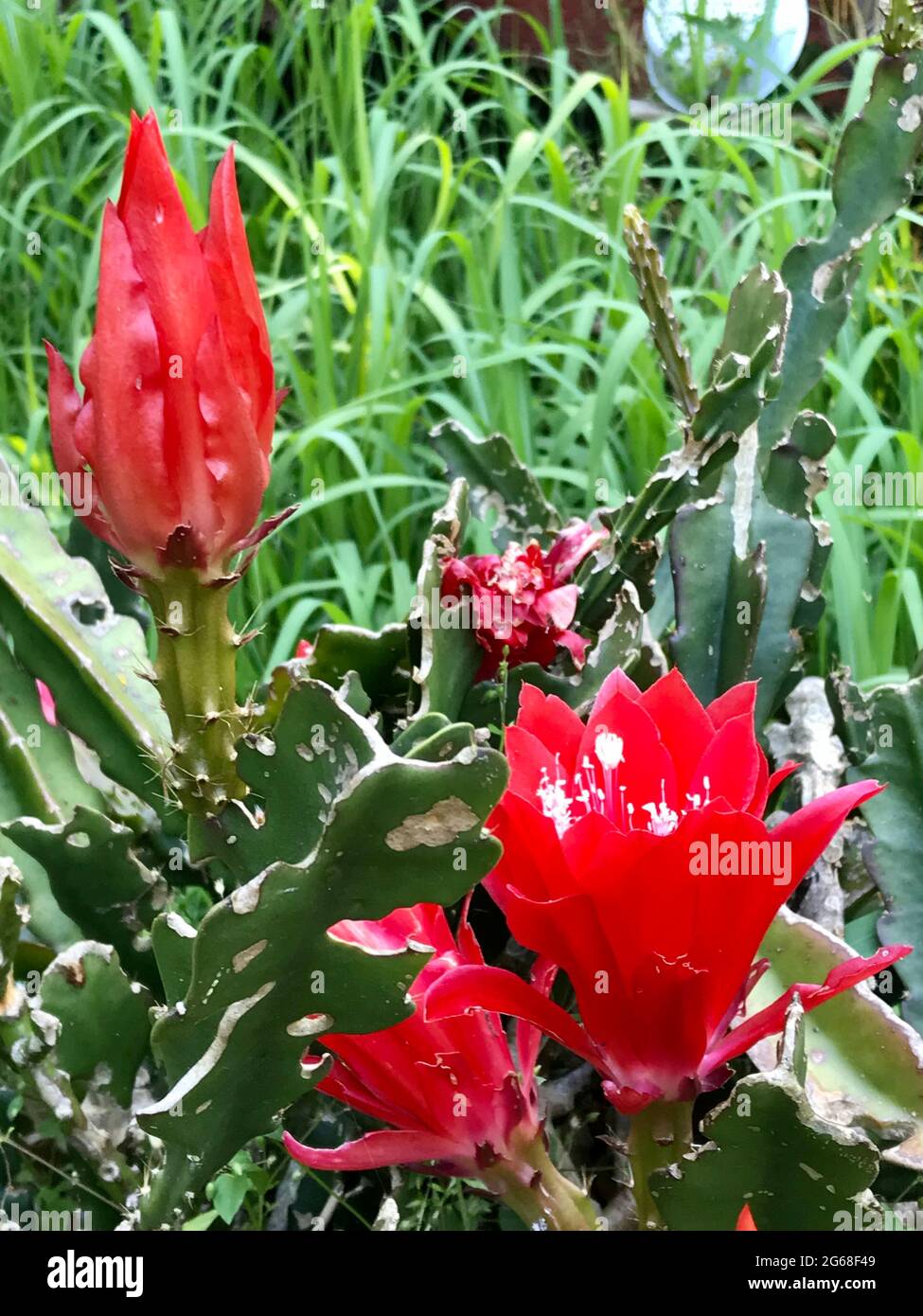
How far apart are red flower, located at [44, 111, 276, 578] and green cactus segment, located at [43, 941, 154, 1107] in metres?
0.20

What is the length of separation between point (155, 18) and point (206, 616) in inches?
77.8

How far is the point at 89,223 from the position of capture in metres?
2.30

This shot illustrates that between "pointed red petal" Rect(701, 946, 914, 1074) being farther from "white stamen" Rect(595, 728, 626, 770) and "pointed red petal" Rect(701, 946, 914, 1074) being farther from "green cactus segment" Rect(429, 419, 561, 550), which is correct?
"green cactus segment" Rect(429, 419, 561, 550)

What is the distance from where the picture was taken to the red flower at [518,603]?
2.46 ft

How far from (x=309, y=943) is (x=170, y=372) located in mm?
211

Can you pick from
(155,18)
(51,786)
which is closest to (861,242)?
(51,786)

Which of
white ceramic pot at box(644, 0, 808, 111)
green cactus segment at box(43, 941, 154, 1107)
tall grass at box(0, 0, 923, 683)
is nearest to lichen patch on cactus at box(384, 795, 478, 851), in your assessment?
green cactus segment at box(43, 941, 154, 1107)

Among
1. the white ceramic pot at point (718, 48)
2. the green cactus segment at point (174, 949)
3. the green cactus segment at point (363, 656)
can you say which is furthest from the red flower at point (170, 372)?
the white ceramic pot at point (718, 48)

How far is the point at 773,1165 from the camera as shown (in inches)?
19.8

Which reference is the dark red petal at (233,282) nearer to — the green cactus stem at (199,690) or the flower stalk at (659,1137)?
the green cactus stem at (199,690)

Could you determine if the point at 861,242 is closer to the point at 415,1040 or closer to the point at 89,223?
the point at 415,1040

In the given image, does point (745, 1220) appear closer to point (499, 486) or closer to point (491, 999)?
point (491, 999)

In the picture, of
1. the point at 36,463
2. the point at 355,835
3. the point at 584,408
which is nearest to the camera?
the point at 355,835

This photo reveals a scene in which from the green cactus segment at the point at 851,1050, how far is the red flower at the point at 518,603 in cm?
20
